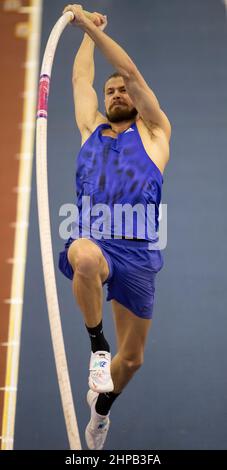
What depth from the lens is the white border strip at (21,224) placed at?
2.88 m

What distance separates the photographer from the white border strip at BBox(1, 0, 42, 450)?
9.46ft

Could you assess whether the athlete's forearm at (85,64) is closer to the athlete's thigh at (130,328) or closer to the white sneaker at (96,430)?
the athlete's thigh at (130,328)

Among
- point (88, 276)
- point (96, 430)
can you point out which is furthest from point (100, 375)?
point (96, 430)

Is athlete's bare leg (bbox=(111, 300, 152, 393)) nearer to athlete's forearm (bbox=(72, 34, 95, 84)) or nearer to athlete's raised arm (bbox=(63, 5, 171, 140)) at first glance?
athlete's raised arm (bbox=(63, 5, 171, 140))

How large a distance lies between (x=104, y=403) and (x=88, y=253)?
81 centimetres

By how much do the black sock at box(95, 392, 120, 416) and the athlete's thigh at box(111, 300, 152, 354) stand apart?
0.67 ft

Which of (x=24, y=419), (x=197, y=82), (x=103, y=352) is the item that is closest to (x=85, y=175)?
(x=103, y=352)

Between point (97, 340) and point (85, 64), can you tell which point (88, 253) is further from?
point (85, 64)

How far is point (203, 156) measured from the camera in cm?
355

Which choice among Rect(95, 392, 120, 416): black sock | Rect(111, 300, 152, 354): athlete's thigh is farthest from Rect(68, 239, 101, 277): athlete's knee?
Rect(95, 392, 120, 416): black sock

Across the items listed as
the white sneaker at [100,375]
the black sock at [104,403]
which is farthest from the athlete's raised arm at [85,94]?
the black sock at [104,403]

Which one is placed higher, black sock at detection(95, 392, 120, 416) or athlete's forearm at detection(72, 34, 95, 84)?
athlete's forearm at detection(72, 34, 95, 84)

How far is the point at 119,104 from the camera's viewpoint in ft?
8.32

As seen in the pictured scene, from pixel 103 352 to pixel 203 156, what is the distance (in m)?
1.83
